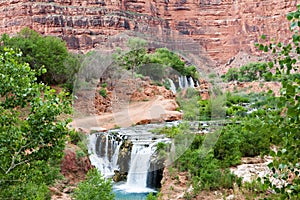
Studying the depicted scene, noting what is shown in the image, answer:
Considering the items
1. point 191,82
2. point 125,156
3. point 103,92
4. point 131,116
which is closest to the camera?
point 191,82

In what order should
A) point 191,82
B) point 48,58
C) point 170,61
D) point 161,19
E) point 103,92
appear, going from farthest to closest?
point 161,19, point 48,58, point 103,92, point 191,82, point 170,61

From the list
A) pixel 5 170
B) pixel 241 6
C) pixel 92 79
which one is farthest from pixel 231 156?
pixel 241 6

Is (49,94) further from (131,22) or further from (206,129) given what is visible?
(131,22)

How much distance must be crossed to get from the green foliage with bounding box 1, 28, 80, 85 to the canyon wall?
1716 centimetres

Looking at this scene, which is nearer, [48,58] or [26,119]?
[26,119]

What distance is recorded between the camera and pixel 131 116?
12.0 meters

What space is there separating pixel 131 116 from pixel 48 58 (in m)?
9.06

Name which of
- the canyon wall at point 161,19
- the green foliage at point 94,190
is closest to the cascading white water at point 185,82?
the green foliage at point 94,190

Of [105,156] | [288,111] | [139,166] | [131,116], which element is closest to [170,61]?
[131,116]

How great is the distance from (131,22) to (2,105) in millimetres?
40089

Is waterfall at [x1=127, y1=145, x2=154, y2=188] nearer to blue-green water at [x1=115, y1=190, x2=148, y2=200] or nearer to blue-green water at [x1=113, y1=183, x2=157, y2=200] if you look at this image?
blue-green water at [x1=113, y1=183, x2=157, y2=200]

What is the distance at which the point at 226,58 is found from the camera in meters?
49.0

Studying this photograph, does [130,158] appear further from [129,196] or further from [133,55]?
[133,55]

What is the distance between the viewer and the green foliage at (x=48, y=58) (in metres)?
19.0
